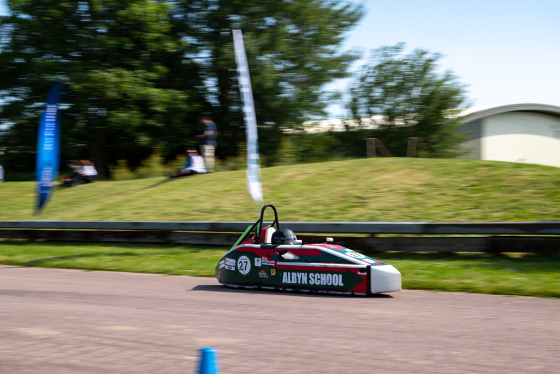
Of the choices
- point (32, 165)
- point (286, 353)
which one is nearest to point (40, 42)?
point (32, 165)

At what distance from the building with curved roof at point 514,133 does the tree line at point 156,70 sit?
443 inches

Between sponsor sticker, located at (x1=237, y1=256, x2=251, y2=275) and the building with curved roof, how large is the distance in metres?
29.2

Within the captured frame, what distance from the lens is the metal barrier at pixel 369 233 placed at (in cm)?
1065

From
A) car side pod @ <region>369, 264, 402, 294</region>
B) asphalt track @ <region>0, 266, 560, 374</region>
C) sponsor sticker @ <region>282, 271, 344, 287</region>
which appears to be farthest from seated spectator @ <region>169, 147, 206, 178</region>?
car side pod @ <region>369, 264, 402, 294</region>

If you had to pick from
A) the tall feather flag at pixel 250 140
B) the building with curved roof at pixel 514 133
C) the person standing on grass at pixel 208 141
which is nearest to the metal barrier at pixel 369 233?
the tall feather flag at pixel 250 140

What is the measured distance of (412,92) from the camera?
36125mm

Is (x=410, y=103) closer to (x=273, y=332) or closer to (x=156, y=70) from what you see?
(x=156, y=70)

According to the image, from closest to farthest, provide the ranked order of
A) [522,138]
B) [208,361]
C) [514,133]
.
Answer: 1. [208,361]
2. [514,133]
3. [522,138]

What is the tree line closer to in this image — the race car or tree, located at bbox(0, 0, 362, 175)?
tree, located at bbox(0, 0, 362, 175)

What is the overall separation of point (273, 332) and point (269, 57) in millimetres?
24401

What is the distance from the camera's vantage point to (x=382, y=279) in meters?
7.93

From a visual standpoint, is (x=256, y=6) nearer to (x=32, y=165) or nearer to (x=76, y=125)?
(x=76, y=125)

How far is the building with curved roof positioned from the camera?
3888 cm

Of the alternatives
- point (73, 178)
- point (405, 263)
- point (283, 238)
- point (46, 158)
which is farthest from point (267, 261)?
point (73, 178)
